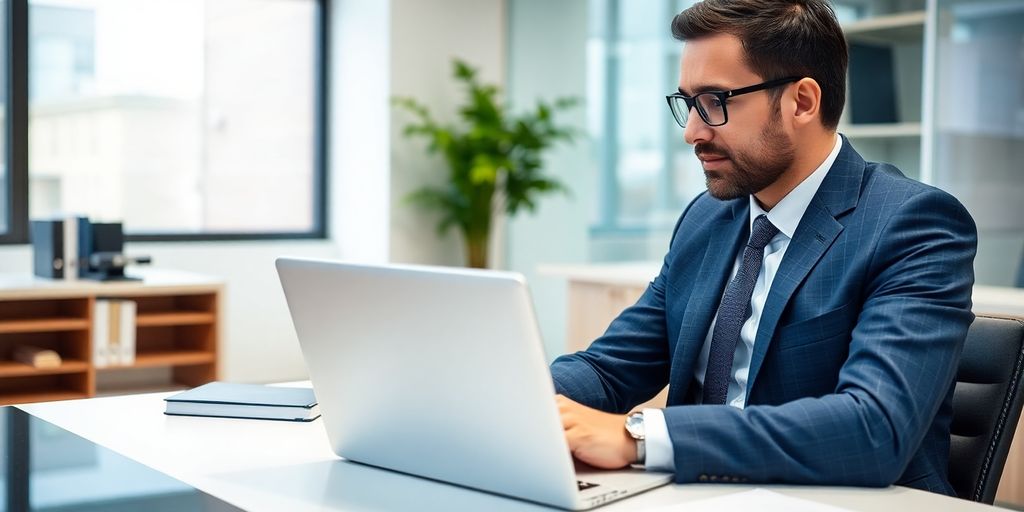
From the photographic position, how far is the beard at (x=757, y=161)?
152cm

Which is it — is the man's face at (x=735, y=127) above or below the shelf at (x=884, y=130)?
below

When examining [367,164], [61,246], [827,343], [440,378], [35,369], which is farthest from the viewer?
[367,164]

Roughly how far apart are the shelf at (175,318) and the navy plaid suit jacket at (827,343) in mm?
2611

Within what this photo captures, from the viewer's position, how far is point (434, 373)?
44.5 inches

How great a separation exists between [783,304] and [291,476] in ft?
2.22

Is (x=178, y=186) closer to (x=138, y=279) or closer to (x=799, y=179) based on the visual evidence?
(x=138, y=279)

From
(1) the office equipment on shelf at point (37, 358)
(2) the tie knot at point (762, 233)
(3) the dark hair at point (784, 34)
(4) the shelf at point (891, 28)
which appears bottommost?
(1) the office equipment on shelf at point (37, 358)

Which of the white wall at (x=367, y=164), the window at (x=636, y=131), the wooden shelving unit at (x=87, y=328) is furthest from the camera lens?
the white wall at (x=367, y=164)

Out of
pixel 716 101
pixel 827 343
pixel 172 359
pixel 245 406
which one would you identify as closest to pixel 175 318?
pixel 172 359

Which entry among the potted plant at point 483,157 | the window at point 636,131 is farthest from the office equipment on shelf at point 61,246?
the window at point 636,131

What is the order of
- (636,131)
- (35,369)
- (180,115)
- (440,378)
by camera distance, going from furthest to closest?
(180,115) < (636,131) < (35,369) < (440,378)

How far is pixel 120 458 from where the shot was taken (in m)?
1.31

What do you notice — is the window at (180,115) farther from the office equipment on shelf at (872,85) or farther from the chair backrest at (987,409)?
the chair backrest at (987,409)

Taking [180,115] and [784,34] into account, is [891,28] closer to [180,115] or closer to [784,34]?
[784,34]
